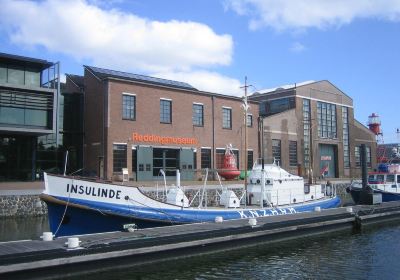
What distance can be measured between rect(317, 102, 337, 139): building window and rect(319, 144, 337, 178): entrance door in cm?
162

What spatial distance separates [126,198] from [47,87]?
21.7m

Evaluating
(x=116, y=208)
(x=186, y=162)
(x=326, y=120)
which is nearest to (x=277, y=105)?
(x=326, y=120)

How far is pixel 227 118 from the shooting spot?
4803 centimetres

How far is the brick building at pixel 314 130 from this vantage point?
55.1 meters

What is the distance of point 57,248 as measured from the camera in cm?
1325

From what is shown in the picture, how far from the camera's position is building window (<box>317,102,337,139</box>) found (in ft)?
205

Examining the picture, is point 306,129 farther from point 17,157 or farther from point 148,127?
point 17,157

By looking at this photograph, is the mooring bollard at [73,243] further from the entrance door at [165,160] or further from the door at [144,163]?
the entrance door at [165,160]

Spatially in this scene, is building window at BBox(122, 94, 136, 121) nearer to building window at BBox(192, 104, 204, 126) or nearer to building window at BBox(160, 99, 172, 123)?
building window at BBox(160, 99, 172, 123)

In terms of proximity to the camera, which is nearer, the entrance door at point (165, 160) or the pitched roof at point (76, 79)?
the entrance door at point (165, 160)

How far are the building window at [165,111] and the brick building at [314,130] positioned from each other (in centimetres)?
1409

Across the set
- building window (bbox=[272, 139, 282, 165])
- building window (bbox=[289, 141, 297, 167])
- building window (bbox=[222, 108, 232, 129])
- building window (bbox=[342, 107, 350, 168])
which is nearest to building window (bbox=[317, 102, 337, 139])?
building window (bbox=[342, 107, 350, 168])

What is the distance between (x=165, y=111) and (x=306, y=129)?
24.0m

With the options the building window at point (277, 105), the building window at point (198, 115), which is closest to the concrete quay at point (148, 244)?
the building window at point (198, 115)
